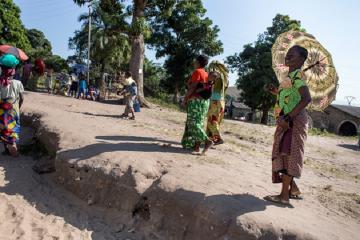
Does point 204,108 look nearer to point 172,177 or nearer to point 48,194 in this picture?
point 172,177

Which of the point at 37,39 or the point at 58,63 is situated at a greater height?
the point at 37,39

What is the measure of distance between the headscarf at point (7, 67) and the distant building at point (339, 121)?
36777mm

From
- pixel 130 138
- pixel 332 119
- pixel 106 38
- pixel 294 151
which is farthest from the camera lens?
pixel 332 119

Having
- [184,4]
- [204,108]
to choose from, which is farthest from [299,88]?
[184,4]

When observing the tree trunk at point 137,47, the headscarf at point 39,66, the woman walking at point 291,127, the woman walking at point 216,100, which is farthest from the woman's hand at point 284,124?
the headscarf at point 39,66

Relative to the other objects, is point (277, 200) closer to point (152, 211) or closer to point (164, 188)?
point (164, 188)

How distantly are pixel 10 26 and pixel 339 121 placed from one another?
34.3m

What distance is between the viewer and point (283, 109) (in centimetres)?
420

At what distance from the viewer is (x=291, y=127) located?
4020 mm

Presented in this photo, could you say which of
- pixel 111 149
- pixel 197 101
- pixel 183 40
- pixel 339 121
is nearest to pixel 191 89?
pixel 197 101

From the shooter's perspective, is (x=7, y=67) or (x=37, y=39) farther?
(x=37, y=39)

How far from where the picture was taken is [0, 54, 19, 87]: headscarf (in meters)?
6.23

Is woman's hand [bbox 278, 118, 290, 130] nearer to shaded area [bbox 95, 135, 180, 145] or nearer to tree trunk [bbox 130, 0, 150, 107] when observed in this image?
shaded area [bbox 95, 135, 180, 145]

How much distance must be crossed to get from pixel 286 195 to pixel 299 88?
117 cm
